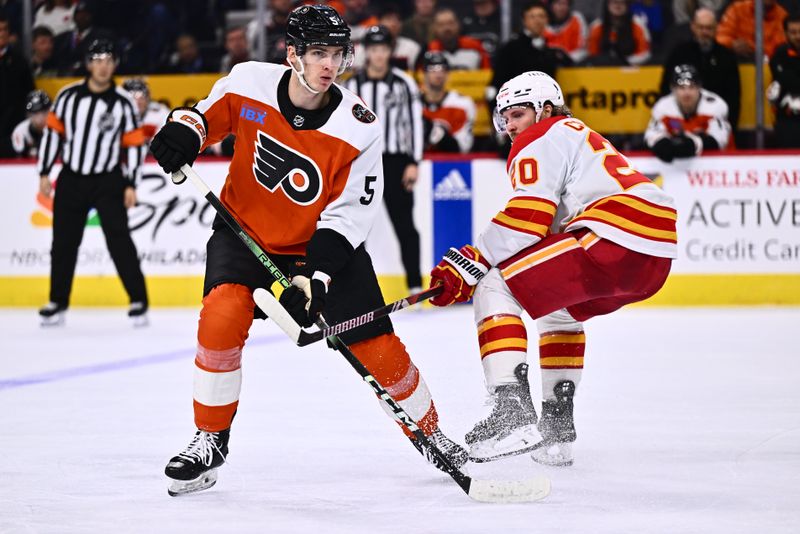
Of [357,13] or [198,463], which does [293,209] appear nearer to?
[198,463]

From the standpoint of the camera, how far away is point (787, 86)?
6.93 m

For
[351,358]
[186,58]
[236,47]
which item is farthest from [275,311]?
[186,58]

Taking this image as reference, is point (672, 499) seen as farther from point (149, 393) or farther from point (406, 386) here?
point (149, 393)

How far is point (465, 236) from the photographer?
7.20 metres

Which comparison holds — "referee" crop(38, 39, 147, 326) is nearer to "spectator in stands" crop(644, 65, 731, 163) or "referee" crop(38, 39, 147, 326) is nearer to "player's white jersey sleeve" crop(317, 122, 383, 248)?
"spectator in stands" crop(644, 65, 731, 163)

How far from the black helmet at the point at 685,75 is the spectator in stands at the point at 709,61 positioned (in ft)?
0.41

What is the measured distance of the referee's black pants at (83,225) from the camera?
20.9 feet

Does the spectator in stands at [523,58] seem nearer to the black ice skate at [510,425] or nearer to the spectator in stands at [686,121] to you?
the spectator in stands at [686,121]

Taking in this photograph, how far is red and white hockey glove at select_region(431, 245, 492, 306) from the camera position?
9.63 ft

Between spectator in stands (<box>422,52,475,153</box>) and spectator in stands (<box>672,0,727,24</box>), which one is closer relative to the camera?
spectator in stands (<box>422,52,475,153</box>)

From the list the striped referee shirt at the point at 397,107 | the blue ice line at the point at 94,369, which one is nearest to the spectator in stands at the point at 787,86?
the striped referee shirt at the point at 397,107

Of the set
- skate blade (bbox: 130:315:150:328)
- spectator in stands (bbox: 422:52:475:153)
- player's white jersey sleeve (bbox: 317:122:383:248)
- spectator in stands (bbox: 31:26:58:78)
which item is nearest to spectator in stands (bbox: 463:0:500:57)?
spectator in stands (bbox: 422:52:475:153)

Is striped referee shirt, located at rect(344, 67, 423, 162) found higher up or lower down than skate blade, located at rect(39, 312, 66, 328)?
higher up

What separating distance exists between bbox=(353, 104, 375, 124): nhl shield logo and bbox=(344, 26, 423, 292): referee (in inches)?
154
